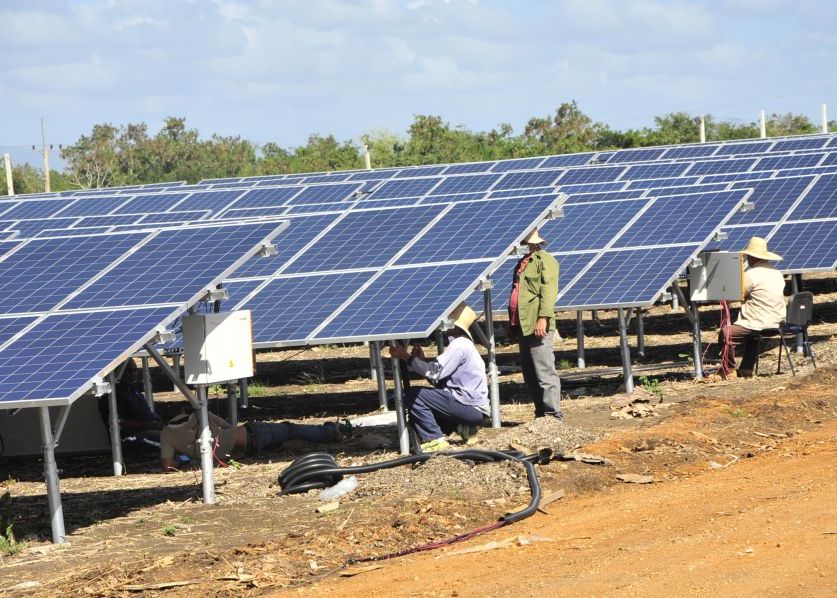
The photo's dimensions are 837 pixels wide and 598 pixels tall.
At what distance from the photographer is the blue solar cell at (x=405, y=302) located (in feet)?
42.3

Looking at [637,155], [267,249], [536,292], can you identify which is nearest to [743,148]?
[637,155]

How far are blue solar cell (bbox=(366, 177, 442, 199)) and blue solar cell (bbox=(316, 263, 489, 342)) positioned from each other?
544 inches

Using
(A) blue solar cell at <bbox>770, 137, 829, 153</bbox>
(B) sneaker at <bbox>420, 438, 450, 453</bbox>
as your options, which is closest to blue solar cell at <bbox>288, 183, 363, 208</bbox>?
(A) blue solar cell at <bbox>770, 137, 829, 153</bbox>

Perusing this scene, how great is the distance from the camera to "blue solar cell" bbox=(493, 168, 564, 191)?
96.8 ft

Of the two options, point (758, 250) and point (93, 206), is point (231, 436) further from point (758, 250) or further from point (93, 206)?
point (93, 206)

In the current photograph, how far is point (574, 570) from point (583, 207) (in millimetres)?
12237

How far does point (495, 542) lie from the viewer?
932 centimetres

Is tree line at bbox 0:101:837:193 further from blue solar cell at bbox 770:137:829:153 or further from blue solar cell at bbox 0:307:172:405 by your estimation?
blue solar cell at bbox 0:307:172:405

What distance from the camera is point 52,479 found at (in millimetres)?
10625

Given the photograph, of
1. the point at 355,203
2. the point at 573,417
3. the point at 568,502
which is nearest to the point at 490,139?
the point at 355,203

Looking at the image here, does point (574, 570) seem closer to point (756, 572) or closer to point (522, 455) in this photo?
point (756, 572)

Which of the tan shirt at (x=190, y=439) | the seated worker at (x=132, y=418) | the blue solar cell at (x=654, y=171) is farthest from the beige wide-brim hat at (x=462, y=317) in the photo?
the blue solar cell at (x=654, y=171)

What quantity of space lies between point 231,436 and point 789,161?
2065 cm

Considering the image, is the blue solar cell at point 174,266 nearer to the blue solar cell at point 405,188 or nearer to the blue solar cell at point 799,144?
the blue solar cell at point 405,188
